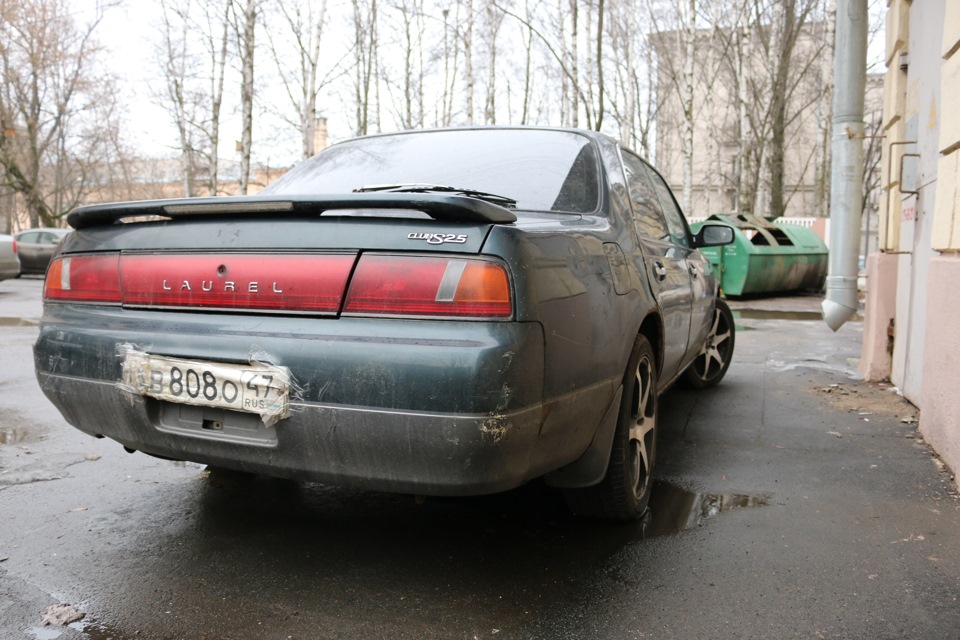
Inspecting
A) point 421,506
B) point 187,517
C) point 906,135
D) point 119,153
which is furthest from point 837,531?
point 119,153

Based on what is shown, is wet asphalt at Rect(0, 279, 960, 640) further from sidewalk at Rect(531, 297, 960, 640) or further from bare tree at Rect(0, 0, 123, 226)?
bare tree at Rect(0, 0, 123, 226)

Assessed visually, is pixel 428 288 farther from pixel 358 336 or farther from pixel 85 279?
pixel 85 279

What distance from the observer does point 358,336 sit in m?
2.17

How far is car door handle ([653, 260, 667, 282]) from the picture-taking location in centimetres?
339

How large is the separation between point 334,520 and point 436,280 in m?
1.31

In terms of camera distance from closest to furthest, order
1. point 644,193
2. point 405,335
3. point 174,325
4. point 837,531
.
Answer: point 405,335
point 174,325
point 837,531
point 644,193

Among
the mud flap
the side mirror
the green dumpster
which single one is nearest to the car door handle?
the mud flap

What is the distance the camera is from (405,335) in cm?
213

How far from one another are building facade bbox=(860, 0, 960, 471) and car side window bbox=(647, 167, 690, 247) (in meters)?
1.27

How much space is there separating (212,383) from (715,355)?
14.5 feet

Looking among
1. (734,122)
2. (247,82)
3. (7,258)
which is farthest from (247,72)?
(734,122)

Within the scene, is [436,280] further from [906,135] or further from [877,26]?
[877,26]

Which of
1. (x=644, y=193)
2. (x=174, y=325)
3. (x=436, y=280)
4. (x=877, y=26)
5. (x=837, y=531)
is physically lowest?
(x=837, y=531)

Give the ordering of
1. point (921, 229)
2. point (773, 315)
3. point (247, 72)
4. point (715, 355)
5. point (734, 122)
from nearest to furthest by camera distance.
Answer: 1. point (921, 229)
2. point (715, 355)
3. point (773, 315)
4. point (247, 72)
5. point (734, 122)
